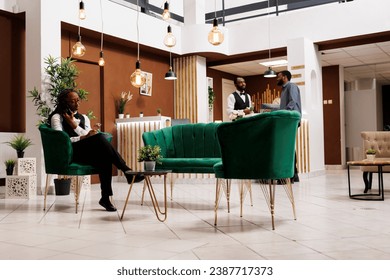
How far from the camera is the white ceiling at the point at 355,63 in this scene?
32.4 feet

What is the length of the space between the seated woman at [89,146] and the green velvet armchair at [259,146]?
133 centimetres

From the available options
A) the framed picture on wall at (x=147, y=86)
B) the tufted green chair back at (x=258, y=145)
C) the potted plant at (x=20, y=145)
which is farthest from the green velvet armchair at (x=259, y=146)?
the framed picture on wall at (x=147, y=86)

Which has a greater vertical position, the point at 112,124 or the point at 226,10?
the point at 226,10

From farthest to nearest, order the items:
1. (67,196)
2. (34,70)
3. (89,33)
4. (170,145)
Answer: (89,33) < (34,70) < (67,196) < (170,145)

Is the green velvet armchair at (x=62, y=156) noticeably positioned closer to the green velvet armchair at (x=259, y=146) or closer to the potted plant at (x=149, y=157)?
the potted plant at (x=149, y=157)

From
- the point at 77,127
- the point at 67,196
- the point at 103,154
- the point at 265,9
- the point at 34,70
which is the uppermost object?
the point at 265,9

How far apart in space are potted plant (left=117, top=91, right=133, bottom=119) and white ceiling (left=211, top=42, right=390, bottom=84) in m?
3.45

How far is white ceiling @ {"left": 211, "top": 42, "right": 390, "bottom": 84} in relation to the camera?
9891mm

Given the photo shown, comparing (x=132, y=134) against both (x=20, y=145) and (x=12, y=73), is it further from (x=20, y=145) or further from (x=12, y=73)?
(x=20, y=145)

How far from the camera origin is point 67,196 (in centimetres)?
612

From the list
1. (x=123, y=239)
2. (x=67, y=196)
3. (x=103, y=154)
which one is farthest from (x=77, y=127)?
(x=123, y=239)

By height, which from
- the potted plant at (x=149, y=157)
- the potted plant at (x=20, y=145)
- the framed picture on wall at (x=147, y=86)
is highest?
the framed picture on wall at (x=147, y=86)
